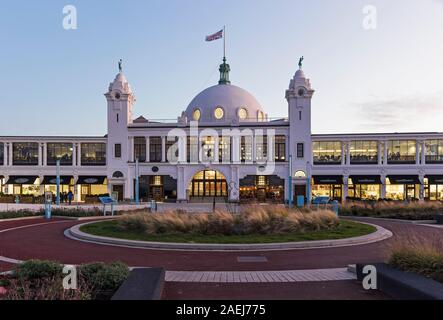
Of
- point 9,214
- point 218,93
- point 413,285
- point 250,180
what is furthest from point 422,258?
point 218,93

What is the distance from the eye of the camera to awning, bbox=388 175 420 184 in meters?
49.9

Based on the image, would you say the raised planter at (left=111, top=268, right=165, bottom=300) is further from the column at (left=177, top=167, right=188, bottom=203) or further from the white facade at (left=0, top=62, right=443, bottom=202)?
the column at (left=177, top=167, right=188, bottom=203)

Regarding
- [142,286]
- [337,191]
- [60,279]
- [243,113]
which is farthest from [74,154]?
[142,286]

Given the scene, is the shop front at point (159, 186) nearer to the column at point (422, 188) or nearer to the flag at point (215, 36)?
the flag at point (215, 36)

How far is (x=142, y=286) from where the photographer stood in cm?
696

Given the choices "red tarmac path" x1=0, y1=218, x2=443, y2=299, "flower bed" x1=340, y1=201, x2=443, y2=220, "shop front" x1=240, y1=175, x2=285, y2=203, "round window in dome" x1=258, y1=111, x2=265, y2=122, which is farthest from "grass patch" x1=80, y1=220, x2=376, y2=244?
"round window in dome" x1=258, y1=111, x2=265, y2=122

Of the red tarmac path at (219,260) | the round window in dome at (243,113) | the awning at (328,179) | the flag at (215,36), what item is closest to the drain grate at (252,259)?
the red tarmac path at (219,260)

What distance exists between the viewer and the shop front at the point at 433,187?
1979 inches

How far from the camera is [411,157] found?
170ft

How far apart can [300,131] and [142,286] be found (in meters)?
46.4

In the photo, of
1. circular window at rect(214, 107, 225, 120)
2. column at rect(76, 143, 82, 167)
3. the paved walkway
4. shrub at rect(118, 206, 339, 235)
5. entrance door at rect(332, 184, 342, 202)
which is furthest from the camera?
circular window at rect(214, 107, 225, 120)

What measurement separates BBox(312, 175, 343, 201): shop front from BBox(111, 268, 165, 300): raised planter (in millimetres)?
44707

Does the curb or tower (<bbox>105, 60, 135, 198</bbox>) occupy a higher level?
tower (<bbox>105, 60, 135, 198</bbox>)
